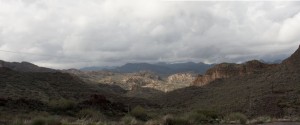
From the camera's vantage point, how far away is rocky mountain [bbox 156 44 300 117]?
58.9 meters

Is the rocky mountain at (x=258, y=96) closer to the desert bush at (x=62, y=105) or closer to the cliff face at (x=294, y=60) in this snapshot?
the cliff face at (x=294, y=60)

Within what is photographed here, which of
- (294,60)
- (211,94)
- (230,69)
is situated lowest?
(211,94)

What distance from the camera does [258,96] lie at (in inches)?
2854

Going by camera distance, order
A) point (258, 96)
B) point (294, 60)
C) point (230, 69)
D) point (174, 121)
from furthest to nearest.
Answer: point (230, 69)
point (294, 60)
point (258, 96)
point (174, 121)

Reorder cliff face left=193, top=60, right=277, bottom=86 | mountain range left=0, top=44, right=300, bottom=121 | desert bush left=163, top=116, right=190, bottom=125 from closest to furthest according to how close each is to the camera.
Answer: desert bush left=163, top=116, right=190, bottom=125 → mountain range left=0, top=44, right=300, bottom=121 → cliff face left=193, top=60, right=277, bottom=86

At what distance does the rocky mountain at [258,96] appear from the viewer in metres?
58.9

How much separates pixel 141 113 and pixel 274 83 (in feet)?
155

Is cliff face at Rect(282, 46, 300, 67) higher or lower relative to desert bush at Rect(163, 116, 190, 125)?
higher

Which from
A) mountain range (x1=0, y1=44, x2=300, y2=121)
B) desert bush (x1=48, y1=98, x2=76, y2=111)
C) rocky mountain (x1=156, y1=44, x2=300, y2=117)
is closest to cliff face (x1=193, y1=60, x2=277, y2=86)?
mountain range (x1=0, y1=44, x2=300, y2=121)

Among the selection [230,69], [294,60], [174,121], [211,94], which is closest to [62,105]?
[174,121]

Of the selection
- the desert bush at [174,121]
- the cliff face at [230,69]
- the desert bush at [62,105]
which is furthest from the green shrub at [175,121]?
the cliff face at [230,69]

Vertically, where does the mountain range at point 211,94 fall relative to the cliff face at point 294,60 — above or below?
below

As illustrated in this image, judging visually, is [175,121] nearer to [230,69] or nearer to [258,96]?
[258,96]

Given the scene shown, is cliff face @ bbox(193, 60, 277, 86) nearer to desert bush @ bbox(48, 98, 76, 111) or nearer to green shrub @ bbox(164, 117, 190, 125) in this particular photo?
desert bush @ bbox(48, 98, 76, 111)
